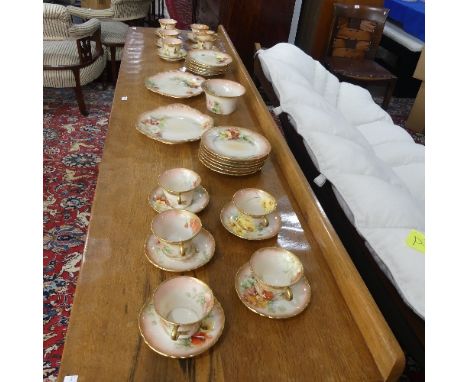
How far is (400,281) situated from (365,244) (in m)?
0.15

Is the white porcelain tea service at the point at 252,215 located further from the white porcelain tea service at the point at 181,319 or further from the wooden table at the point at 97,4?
the wooden table at the point at 97,4

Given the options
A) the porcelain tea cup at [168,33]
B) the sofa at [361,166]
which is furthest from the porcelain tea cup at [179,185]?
the porcelain tea cup at [168,33]

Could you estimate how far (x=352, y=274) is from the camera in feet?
2.37

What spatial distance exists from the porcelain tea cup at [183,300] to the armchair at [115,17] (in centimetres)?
257

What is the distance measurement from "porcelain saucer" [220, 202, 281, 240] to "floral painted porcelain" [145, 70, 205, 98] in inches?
25.6

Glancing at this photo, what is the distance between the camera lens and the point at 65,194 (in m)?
1.94

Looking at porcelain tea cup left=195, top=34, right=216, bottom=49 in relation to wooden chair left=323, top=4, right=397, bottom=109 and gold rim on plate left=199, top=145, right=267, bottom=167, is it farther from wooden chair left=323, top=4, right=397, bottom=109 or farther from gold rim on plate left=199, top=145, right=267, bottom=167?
wooden chair left=323, top=4, right=397, bottom=109

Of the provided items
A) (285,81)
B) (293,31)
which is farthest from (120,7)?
(285,81)

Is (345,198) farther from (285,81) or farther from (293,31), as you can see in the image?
(293,31)

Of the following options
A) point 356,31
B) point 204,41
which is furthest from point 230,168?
point 356,31

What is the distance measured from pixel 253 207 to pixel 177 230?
20cm

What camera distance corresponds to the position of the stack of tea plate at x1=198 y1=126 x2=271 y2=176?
1.03 meters

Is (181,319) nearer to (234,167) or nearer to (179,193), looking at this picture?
(179,193)

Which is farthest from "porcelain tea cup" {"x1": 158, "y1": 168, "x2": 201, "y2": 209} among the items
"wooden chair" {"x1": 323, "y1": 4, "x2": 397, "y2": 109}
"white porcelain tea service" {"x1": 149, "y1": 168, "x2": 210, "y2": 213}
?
"wooden chair" {"x1": 323, "y1": 4, "x2": 397, "y2": 109}
